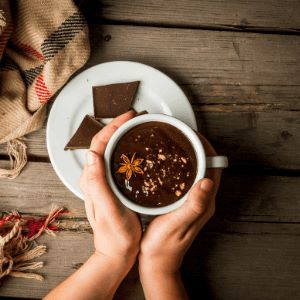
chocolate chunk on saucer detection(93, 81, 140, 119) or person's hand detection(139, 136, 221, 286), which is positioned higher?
chocolate chunk on saucer detection(93, 81, 140, 119)

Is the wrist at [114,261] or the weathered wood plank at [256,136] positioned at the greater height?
the weathered wood plank at [256,136]

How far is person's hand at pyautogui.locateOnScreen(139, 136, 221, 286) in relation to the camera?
0.87 metres

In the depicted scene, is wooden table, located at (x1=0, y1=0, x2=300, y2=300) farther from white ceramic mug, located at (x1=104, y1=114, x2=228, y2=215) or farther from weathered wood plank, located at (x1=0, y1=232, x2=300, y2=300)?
white ceramic mug, located at (x1=104, y1=114, x2=228, y2=215)

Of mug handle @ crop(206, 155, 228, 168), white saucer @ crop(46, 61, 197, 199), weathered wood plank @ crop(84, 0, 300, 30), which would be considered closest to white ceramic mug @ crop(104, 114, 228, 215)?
mug handle @ crop(206, 155, 228, 168)

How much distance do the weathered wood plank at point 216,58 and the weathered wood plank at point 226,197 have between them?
8.6 inches

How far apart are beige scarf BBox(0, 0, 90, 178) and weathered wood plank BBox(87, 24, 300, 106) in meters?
0.10

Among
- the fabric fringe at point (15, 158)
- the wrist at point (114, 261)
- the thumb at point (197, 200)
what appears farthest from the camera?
the fabric fringe at point (15, 158)

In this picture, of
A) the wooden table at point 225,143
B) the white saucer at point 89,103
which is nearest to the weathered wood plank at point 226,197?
the wooden table at point 225,143

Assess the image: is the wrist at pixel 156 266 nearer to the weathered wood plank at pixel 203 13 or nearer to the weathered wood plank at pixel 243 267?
the weathered wood plank at pixel 243 267

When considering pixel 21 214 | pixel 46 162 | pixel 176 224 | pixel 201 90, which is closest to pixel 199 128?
pixel 201 90

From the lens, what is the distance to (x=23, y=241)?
3.42 ft

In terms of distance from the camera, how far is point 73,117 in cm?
98

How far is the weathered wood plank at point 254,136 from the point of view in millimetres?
1075

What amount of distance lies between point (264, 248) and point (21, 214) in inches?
25.6
